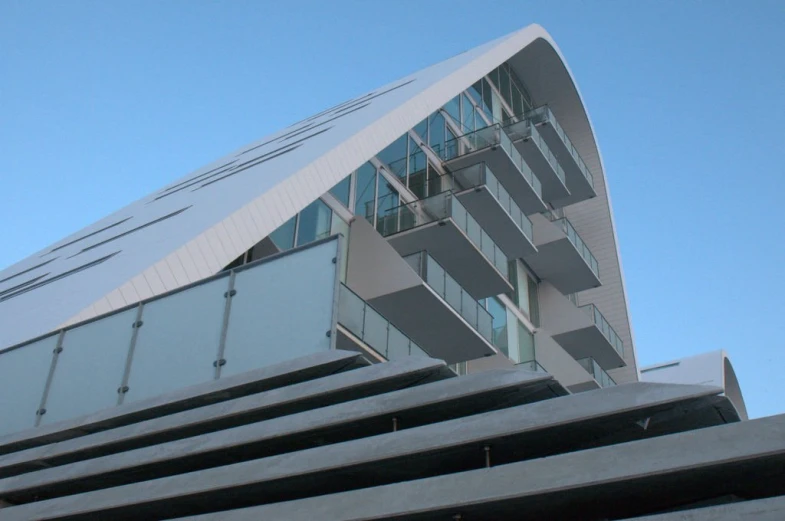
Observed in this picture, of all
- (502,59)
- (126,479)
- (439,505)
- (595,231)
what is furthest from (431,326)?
(595,231)

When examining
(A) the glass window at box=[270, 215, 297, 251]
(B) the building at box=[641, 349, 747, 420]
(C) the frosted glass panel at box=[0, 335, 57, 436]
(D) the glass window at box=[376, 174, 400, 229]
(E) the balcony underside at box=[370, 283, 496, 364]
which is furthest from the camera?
(B) the building at box=[641, 349, 747, 420]

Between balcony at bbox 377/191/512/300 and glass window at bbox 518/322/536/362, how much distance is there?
395cm

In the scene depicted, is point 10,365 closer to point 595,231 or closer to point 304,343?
point 304,343

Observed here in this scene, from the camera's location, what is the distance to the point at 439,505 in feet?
14.2

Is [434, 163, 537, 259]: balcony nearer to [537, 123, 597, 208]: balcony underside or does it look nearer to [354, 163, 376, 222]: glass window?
[354, 163, 376, 222]: glass window

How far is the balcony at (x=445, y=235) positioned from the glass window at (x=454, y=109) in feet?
17.9

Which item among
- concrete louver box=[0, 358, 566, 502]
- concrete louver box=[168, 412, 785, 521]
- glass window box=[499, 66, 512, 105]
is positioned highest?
glass window box=[499, 66, 512, 105]

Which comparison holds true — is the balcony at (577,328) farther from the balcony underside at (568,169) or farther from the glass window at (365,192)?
the glass window at (365,192)

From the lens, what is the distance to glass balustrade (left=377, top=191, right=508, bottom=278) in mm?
20203

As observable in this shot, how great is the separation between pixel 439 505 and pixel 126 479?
9.94 ft

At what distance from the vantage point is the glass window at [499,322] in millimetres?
23094

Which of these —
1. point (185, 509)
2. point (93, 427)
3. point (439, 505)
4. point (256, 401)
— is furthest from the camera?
point (93, 427)

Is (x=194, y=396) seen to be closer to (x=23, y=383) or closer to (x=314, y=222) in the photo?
(x=23, y=383)

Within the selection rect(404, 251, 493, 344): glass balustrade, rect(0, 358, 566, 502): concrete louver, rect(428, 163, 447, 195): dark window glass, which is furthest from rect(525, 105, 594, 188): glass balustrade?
rect(0, 358, 566, 502): concrete louver
